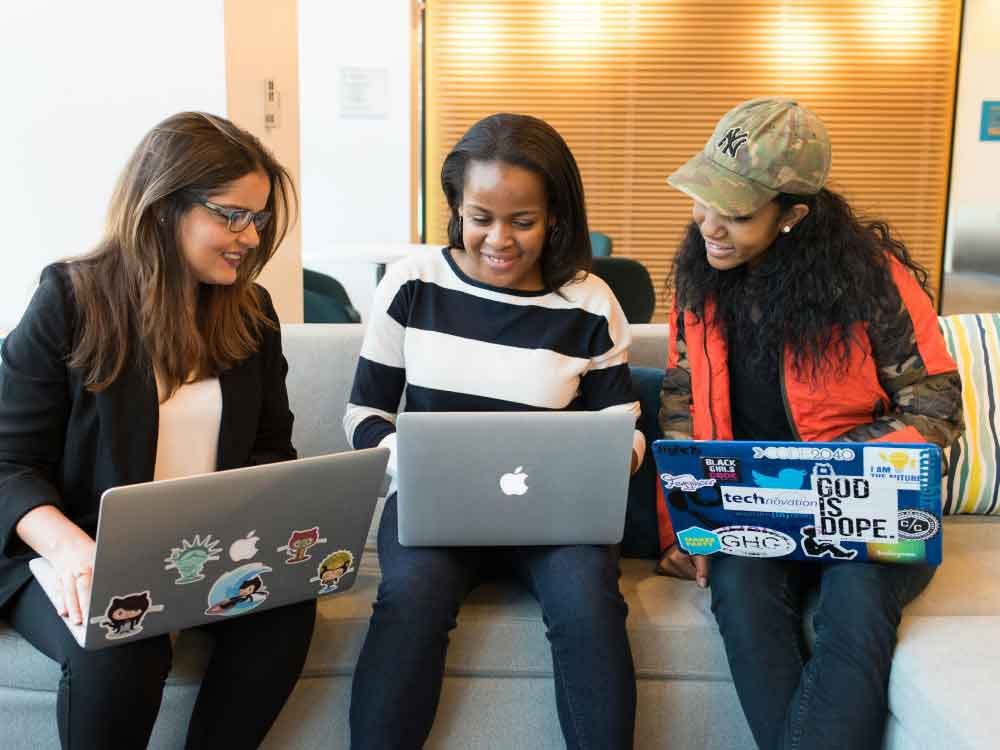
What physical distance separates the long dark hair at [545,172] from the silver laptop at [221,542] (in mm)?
578

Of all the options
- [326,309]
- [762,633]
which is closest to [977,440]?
[762,633]

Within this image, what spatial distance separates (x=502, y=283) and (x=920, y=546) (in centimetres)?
80

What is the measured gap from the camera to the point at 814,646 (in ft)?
5.04

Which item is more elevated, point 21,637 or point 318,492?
point 318,492

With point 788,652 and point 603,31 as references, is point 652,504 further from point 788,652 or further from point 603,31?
point 603,31

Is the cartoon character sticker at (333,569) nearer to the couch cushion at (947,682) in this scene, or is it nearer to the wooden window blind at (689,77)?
the couch cushion at (947,682)

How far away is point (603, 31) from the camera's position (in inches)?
240

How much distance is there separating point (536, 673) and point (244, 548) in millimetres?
538

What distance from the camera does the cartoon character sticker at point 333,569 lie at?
151 cm

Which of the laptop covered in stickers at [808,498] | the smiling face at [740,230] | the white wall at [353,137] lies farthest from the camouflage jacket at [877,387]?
the white wall at [353,137]

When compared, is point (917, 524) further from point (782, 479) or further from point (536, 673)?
point (536, 673)

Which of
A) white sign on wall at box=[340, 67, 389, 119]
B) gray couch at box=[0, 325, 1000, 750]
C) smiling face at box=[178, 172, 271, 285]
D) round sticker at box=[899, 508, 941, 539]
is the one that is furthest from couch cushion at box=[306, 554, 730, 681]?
white sign on wall at box=[340, 67, 389, 119]

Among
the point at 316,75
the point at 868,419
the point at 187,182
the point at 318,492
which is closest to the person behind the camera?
the point at 318,492

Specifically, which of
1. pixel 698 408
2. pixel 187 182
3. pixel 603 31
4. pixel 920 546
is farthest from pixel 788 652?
pixel 603 31
